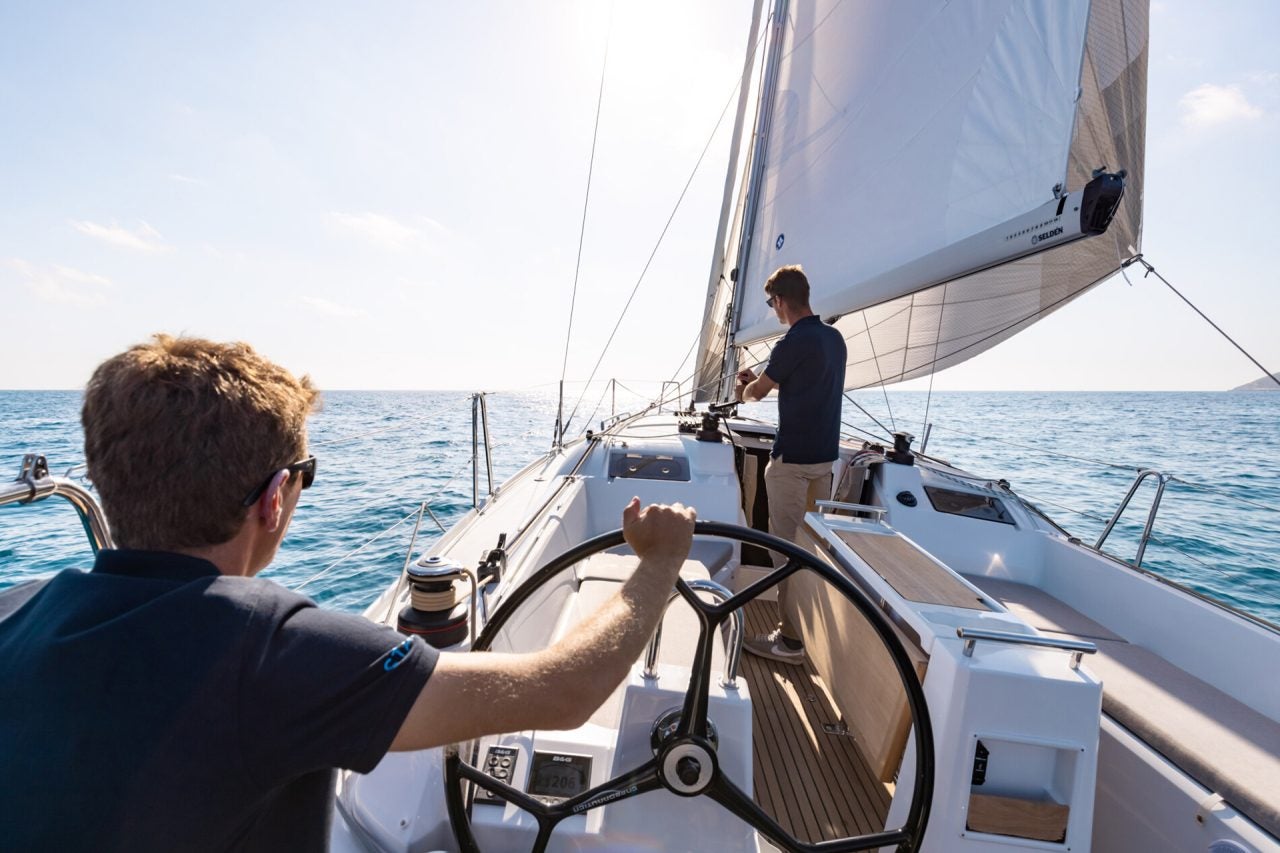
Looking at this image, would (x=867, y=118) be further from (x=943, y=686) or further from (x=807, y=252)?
(x=943, y=686)

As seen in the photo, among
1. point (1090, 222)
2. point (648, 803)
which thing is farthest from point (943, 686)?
point (1090, 222)

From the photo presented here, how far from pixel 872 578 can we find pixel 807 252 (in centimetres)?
233

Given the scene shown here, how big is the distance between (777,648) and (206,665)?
2287 millimetres

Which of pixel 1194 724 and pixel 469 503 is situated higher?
pixel 1194 724

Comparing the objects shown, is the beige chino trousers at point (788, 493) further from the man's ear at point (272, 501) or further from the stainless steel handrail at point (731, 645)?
the man's ear at point (272, 501)

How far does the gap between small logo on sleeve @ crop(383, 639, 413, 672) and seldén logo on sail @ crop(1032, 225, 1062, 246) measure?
6.72 ft

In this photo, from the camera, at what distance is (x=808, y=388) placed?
2.49 meters

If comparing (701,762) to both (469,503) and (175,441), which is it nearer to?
(175,441)

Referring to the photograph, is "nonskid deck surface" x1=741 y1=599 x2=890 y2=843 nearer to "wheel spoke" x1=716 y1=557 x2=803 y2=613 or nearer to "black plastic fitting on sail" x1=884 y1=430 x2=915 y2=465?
"wheel spoke" x1=716 y1=557 x2=803 y2=613

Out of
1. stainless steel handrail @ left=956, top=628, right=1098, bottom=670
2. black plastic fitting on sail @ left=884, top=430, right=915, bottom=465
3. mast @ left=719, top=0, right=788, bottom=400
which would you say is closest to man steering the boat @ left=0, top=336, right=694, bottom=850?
stainless steel handrail @ left=956, top=628, right=1098, bottom=670

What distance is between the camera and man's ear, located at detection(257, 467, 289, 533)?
2.19 feet

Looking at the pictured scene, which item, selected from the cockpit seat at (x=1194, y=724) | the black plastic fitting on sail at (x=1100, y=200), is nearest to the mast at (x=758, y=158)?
the black plastic fitting on sail at (x=1100, y=200)

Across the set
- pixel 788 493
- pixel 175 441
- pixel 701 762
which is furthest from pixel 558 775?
pixel 788 493

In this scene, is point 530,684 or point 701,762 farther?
point 701,762
